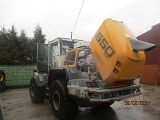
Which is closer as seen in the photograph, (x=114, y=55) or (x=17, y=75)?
(x=114, y=55)

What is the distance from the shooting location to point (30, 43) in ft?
85.9

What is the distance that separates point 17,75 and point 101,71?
1252 cm

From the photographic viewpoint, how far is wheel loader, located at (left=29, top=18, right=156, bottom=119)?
4984 mm

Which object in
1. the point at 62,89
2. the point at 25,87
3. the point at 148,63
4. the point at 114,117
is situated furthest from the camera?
the point at 148,63

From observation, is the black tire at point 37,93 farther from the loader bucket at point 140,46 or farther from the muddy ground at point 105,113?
the loader bucket at point 140,46

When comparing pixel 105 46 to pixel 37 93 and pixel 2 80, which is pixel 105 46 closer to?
pixel 37 93

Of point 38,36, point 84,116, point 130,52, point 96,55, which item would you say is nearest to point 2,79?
point 84,116

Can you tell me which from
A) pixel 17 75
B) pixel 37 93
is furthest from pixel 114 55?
pixel 17 75

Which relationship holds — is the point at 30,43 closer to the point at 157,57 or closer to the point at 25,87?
the point at 25,87

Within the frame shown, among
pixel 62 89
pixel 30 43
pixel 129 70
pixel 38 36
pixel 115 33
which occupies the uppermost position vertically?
pixel 38 36

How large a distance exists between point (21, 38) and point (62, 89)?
21659 mm

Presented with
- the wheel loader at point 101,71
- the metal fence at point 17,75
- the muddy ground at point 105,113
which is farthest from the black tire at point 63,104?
the metal fence at point 17,75

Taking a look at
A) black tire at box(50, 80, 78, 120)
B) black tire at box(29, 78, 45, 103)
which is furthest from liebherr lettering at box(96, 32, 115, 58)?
black tire at box(29, 78, 45, 103)

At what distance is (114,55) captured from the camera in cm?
491
